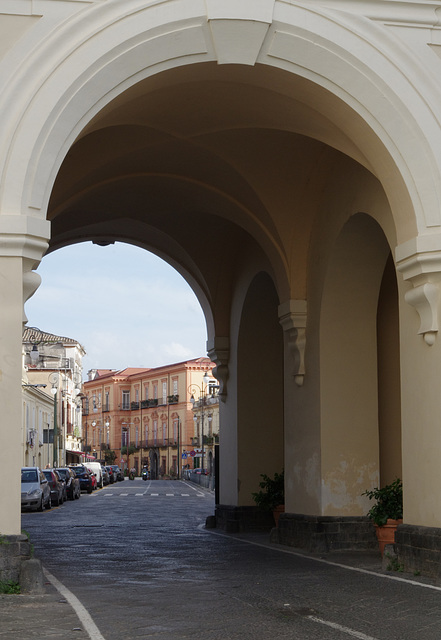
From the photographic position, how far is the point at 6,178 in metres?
9.26

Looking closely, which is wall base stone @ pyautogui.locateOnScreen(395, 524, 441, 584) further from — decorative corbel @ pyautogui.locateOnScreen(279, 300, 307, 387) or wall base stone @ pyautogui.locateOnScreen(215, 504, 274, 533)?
wall base stone @ pyautogui.locateOnScreen(215, 504, 274, 533)

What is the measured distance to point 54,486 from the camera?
111 ft

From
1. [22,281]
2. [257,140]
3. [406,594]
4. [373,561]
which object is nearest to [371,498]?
[373,561]

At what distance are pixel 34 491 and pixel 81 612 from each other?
72.4 feet

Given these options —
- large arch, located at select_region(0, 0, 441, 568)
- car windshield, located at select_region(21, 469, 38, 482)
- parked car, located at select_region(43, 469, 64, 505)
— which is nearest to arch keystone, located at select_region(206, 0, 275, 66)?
large arch, located at select_region(0, 0, 441, 568)

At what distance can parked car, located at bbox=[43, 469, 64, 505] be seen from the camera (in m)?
33.5

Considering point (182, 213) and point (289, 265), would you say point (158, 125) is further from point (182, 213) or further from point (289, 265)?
point (182, 213)

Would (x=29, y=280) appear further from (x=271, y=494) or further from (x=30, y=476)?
(x=30, y=476)

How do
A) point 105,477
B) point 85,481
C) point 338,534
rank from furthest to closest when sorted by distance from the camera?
point 105,477
point 85,481
point 338,534

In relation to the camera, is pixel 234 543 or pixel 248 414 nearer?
pixel 234 543

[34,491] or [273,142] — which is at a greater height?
[273,142]

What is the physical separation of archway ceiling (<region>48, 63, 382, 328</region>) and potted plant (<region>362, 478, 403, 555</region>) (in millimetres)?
3955

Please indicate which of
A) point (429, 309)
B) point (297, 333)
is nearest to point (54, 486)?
point (297, 333)

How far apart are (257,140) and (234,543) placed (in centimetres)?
649
